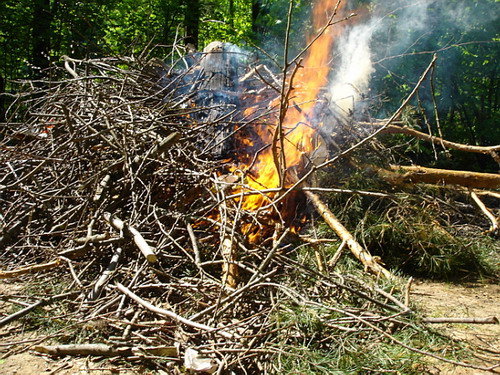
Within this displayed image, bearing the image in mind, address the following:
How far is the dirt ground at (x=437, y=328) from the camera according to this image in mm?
2633

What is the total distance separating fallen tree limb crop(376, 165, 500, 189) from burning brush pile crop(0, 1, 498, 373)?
21.4 inches

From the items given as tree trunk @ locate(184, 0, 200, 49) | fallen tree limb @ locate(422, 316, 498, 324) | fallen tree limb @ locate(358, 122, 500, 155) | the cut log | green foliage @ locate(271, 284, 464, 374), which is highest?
tree trunk @ locate(184, 0, 200, 49)

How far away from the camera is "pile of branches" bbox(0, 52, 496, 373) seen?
2721mm

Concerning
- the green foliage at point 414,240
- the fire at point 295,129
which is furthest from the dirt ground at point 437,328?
the fire at point 295,129

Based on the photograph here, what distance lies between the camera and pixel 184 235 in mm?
3918

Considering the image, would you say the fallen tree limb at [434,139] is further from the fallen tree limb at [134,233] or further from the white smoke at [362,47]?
the fallen tree limb at [134,233]

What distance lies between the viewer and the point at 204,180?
3984 mm

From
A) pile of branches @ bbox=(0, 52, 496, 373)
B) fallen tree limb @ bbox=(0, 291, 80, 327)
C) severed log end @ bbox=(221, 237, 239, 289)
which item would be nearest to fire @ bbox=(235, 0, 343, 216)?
pile of branches @ bbox=(0, 52, 496, 373)

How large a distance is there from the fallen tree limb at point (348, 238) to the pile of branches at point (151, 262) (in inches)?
19.7

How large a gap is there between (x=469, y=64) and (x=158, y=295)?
27.5 feet

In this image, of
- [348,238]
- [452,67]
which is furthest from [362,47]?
[452,67]

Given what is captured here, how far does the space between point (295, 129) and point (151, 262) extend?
9.22 ft

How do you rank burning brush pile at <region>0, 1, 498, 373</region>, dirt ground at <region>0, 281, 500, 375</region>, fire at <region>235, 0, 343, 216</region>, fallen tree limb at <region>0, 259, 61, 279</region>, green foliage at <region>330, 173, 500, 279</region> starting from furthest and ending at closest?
fire at <region>235, 0, 343, 216</region> < green foliage at <region>330, 173, 500, 279</region> < fallen tree limb at <region>0, 259, 61, 279</region> < burning brush pile at <region>0, 1, 498, 373</region> < dirt ground at <region>0, 281, 500, 375</region>

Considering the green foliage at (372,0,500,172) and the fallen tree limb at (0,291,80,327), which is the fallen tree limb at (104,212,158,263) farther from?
the green foliage at (372,0,500,172)
